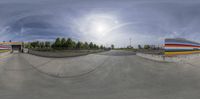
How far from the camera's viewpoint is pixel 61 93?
6.41 ft

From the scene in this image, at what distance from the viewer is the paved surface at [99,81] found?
1.92 meters

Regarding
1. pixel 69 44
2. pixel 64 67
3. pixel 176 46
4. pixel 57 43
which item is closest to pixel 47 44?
pixel 57 43

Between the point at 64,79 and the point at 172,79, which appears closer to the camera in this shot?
the point at 64,79

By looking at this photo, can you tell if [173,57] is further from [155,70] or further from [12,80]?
[12,80]

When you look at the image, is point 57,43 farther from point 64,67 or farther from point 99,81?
point 99,81

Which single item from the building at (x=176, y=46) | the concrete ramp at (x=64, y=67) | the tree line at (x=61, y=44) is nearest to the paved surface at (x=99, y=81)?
the concrete ramp at (x=64, y=67)

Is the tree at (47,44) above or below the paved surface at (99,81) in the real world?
above

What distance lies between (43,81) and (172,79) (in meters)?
3.21

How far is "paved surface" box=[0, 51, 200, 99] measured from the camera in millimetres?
1917

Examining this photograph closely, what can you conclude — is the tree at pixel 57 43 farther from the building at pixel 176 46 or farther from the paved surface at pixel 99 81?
the building at pixel 176 46

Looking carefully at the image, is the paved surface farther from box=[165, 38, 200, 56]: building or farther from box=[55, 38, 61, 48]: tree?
box=[55, 38, 61, 48]: tree

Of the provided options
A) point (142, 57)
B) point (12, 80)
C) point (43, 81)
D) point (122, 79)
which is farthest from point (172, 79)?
point (12, 80)

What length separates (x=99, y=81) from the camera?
2.33m

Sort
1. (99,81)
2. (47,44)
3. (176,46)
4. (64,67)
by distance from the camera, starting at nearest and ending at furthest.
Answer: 1. (47,44)
2. (99,81)
3. (64,67)
4. (176,46)
